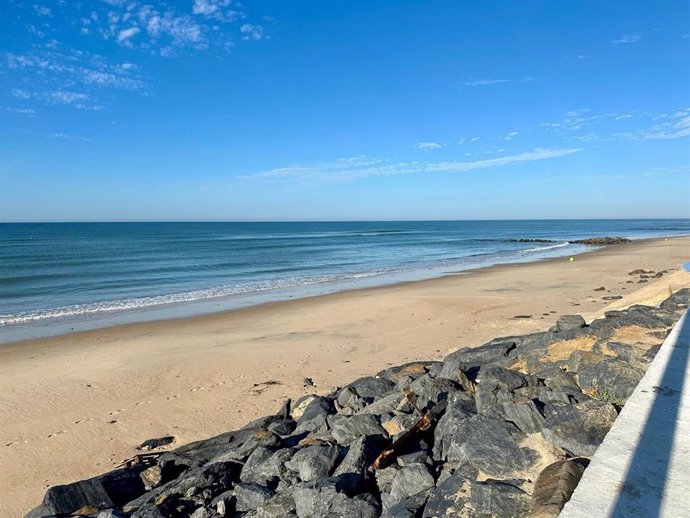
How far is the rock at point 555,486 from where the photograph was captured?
2.86 meters

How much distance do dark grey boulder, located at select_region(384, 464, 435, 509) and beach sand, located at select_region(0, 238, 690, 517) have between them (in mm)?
3861

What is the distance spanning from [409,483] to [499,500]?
0.92 meters

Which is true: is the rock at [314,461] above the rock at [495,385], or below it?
below

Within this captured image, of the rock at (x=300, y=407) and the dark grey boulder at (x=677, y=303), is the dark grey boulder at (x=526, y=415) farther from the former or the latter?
the dark grey boulder at (x=677, y=303)

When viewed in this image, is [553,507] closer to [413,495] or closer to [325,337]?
[413,495]

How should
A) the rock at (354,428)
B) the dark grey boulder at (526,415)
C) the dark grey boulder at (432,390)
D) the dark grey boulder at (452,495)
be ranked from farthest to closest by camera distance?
the dark grey boulder at (432,390) < the rock at (354,428) < the dark grey boulder at (526,415) < the dark grey boulder at (452,495)

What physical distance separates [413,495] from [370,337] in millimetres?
8233

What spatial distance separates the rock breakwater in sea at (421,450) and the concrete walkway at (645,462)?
1.63 ft

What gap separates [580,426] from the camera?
12.6 feet

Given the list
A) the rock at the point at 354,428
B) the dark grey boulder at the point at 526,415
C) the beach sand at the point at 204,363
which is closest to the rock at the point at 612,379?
the dark grey boulder at the point at 526,415

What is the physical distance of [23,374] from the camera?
392 inches

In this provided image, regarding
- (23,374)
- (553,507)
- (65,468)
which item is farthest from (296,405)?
(23,374)

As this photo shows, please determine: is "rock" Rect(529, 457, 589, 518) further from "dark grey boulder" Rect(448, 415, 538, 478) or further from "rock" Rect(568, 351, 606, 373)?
"rock" Rect(568, 351, 606, 373)

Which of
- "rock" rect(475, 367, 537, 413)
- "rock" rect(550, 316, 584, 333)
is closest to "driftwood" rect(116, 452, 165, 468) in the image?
"rock" rect(475, 367, 537, 413)
